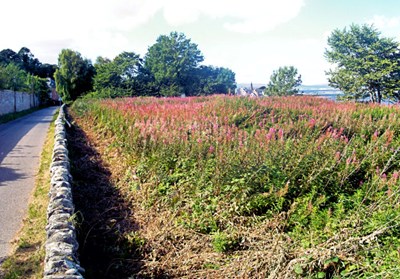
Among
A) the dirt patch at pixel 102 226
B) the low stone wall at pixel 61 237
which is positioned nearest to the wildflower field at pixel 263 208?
the dirt patch at pixel 102 226

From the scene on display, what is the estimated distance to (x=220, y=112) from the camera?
317 inches

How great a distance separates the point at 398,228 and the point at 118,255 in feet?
9.60

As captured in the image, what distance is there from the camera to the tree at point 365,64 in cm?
2767

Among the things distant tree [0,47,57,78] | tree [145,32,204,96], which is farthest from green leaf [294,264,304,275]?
distant tree [0,47,57,78]

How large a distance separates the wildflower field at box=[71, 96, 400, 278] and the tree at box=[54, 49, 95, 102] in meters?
39.0

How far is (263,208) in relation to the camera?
4.04m

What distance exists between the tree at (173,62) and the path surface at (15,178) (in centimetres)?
2692

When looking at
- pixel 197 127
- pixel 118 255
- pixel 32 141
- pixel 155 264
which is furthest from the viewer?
pixel 32 141

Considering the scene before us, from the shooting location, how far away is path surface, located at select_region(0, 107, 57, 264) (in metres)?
4.84

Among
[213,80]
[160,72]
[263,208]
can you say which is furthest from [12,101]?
[263,208]

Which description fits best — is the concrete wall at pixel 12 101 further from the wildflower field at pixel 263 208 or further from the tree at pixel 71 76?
the wildflower field at pixel 263 208

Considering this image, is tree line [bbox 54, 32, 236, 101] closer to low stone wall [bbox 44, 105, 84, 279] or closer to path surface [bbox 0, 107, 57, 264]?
path surface [bbox 0, 107, 57, 264]

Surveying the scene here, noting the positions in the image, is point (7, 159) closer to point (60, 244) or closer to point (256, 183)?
point (60, 244)

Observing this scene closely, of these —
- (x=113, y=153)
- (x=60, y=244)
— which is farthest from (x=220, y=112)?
(x=60, y=244)
